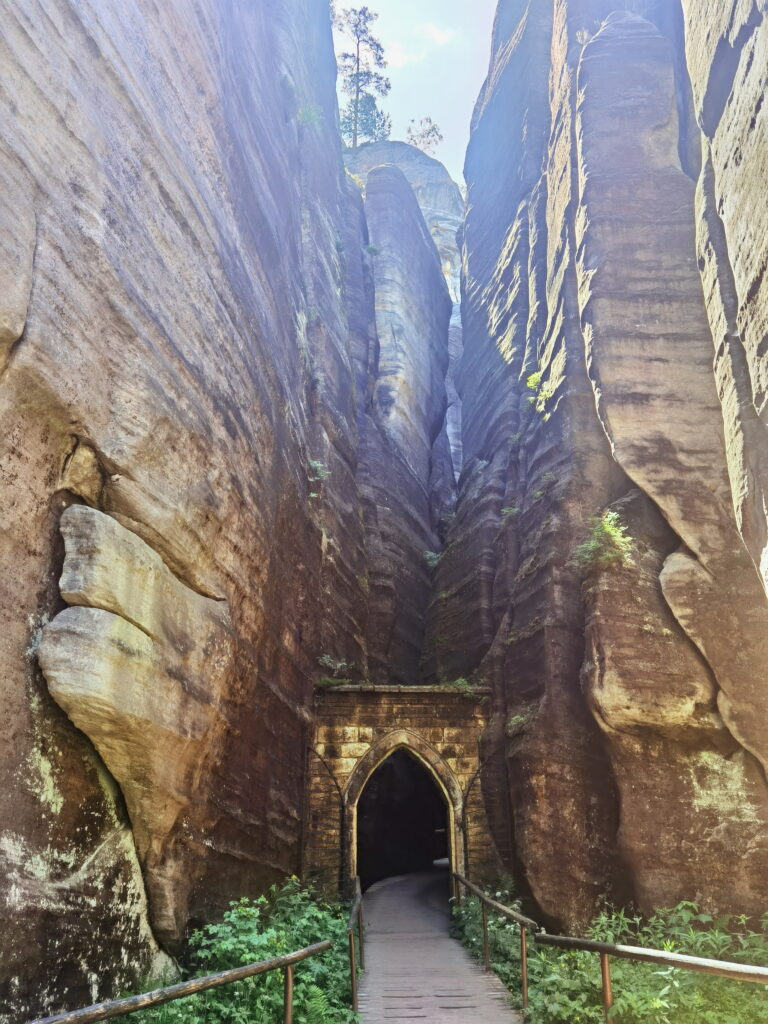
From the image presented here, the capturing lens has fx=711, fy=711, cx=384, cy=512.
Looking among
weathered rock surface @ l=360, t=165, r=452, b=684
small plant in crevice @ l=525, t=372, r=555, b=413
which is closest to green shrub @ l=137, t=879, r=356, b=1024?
weathered rock surface @ l=360, t=165, r=452, b=684

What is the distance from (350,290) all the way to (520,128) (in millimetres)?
8295

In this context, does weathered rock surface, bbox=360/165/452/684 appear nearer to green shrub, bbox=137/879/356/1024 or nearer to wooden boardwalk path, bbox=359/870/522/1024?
wooden boardwalk path, bbox=359/870/522/1024

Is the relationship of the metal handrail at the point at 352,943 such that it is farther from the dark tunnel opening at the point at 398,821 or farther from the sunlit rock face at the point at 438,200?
the sunlit rock face at the point at 438,200

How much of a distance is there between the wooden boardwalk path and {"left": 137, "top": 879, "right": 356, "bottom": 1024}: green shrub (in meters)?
0.36

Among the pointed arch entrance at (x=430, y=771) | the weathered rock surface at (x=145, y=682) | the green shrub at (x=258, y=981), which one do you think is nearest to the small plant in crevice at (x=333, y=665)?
the pointed arch entrance at (x=430, y=771)

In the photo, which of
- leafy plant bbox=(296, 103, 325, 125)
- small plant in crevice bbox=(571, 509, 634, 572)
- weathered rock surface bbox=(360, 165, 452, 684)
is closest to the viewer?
small plant in crevice bbox=(571, 509, 634, 572)

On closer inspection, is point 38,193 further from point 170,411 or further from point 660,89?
point 660,89

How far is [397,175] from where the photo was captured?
31547 mm

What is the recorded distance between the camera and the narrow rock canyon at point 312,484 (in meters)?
5.80

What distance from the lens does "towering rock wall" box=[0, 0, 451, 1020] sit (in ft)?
17.8

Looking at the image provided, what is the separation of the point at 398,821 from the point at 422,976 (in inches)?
564

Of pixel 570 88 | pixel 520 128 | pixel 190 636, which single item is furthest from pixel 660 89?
pixel 190 636

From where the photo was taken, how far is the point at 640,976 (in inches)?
295

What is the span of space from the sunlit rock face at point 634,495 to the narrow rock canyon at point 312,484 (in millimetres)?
73
